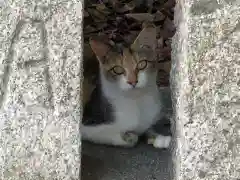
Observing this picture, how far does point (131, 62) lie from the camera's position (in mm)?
2543

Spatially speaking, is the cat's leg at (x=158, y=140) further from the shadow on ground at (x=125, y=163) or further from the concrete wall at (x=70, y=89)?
the concrete wall at (x=70, y=89)

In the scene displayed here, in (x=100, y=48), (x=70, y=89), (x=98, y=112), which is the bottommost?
(x=98, y=112)

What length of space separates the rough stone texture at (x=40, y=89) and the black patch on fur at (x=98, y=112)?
0.46 meters

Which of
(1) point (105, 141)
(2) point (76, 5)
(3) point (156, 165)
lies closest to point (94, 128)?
(1) point (105, 141)

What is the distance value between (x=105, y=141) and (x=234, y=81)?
694 millimetres

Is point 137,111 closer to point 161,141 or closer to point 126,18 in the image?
point 161,141

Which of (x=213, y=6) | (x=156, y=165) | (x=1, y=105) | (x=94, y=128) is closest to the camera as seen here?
(x=213, y=6)

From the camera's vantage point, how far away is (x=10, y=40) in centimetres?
206

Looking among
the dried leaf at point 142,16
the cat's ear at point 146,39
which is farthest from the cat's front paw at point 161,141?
the dried leaf at point 142,16

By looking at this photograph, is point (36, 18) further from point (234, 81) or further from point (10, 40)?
point (234, 81)

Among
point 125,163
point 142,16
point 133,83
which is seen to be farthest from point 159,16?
point 125,163

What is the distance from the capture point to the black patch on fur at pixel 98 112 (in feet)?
8.50

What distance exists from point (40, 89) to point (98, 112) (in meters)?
0.56

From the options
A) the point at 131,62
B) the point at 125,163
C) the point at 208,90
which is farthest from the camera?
the point at 131,62
